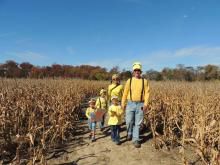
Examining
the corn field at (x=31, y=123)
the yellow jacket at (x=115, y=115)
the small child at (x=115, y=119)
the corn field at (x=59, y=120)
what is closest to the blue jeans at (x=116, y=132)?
the small child at (x=115, y=119)

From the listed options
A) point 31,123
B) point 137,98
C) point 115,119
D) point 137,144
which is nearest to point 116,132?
point 115,119

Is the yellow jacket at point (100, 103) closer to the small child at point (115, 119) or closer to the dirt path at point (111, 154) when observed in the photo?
the dirt path at point (111, 154)

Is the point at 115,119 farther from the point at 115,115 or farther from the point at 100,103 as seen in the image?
the point at 100,103

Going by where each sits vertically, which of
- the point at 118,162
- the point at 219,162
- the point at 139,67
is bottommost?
the point at 118,162

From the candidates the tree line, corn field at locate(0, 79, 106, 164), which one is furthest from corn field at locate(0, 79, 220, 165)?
the tree line

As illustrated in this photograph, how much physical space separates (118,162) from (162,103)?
8.90ft

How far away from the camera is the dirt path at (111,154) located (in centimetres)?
562

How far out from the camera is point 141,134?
7.81 metres

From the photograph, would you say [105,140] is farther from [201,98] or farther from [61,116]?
[201,98]

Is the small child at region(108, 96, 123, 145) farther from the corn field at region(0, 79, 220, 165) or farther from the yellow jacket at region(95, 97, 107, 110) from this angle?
the yellow jacket at region(95, 97, 107, 110)

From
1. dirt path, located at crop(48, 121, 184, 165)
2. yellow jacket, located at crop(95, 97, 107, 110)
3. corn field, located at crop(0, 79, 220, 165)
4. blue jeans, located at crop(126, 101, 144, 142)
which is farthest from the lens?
yellow jacket, located at crop(95, 97, 107, 110)

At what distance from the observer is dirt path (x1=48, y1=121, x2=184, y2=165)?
5.62m

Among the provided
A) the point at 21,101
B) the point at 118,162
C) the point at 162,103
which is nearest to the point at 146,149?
the point at 118,162

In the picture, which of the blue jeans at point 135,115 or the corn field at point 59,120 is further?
the blue jeans at point 135,115
